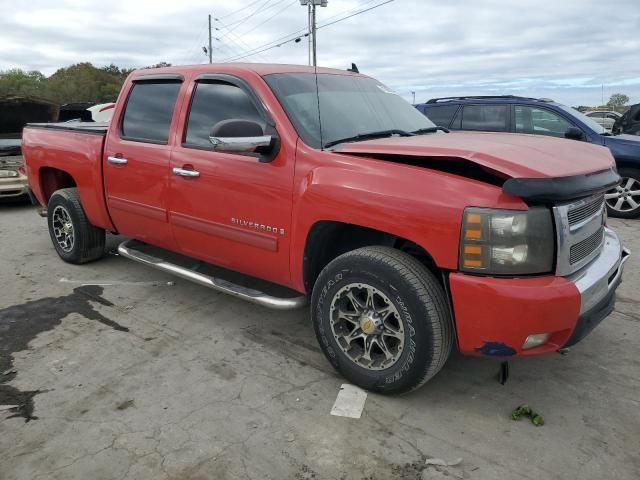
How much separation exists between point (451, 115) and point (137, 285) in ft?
19.1

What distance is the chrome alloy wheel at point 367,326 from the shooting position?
2797 millimetres

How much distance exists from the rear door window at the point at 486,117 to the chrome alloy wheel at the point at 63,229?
232 inches

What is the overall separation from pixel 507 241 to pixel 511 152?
0.57 metres

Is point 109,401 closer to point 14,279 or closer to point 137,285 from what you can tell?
point 137,285

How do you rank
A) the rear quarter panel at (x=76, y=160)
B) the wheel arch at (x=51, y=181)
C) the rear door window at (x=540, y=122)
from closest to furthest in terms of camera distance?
the rear quarter panel at (x=76, y=160), the wheel arch at (x=51, y=181), the rear door window at (x=540, y=122)

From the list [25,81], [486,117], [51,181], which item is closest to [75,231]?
[51,181]

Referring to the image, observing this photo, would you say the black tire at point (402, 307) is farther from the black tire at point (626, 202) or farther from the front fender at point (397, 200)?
the black tire at point (626, 202)

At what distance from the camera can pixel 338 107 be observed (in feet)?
11.6

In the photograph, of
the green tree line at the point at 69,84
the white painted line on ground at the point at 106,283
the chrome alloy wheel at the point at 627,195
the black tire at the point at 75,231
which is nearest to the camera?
the white painted line on ground at the point at 106,283

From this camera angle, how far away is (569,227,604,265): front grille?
257 centimetres

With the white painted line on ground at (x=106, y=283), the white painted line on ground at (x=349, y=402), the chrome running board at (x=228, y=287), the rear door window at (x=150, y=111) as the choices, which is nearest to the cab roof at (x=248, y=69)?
the rear door window at (x=150, y=111)

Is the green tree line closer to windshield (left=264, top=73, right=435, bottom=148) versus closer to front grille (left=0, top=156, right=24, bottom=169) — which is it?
front grille (left=0, top=156, right=24, bottom=169)

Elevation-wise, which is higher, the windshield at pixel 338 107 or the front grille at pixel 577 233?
the windshield at pixel 338 107

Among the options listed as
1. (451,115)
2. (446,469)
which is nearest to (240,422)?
(446,469)
